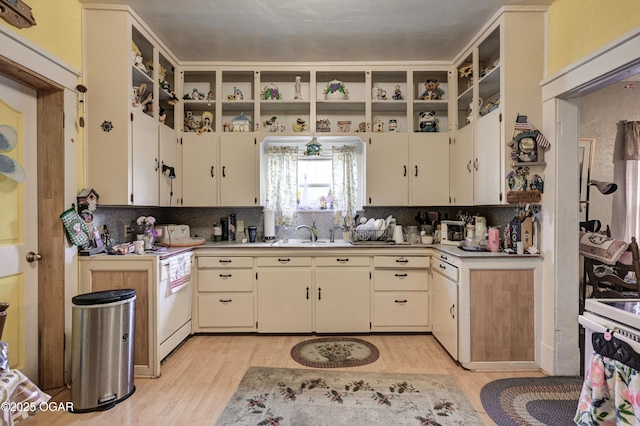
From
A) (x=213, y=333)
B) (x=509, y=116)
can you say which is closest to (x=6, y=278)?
(x=213, y=333)

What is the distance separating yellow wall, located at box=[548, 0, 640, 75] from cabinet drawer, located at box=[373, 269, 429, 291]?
6.64 ft

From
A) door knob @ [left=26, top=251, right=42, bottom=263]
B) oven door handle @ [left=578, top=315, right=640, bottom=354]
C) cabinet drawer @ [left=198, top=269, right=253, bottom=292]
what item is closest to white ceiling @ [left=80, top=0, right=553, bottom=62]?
door knob @ [left=26, top=251, right=42, bottom=263]

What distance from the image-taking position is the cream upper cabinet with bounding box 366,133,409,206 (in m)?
3.47

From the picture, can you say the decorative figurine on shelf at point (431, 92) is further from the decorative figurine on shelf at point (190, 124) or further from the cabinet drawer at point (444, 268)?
the decorative figurine on shelf at point (190, 124)

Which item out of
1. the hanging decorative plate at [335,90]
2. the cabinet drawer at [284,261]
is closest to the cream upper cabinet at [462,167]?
the hanging decorative plate at [335,90]

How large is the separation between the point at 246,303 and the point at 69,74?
2.35m

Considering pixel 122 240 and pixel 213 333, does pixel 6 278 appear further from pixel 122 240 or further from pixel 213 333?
pixel 213 333

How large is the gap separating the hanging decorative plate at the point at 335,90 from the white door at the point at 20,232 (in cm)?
249

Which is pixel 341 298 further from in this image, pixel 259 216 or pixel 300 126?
pixel 300 126

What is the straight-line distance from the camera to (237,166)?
11.5 feet

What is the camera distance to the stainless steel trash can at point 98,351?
2041 millimetres

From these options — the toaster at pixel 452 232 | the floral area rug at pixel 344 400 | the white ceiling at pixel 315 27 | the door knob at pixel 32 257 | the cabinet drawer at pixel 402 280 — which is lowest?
the floral area rug at pixel 344 400

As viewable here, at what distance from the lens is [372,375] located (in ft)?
8.11

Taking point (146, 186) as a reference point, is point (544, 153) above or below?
above
